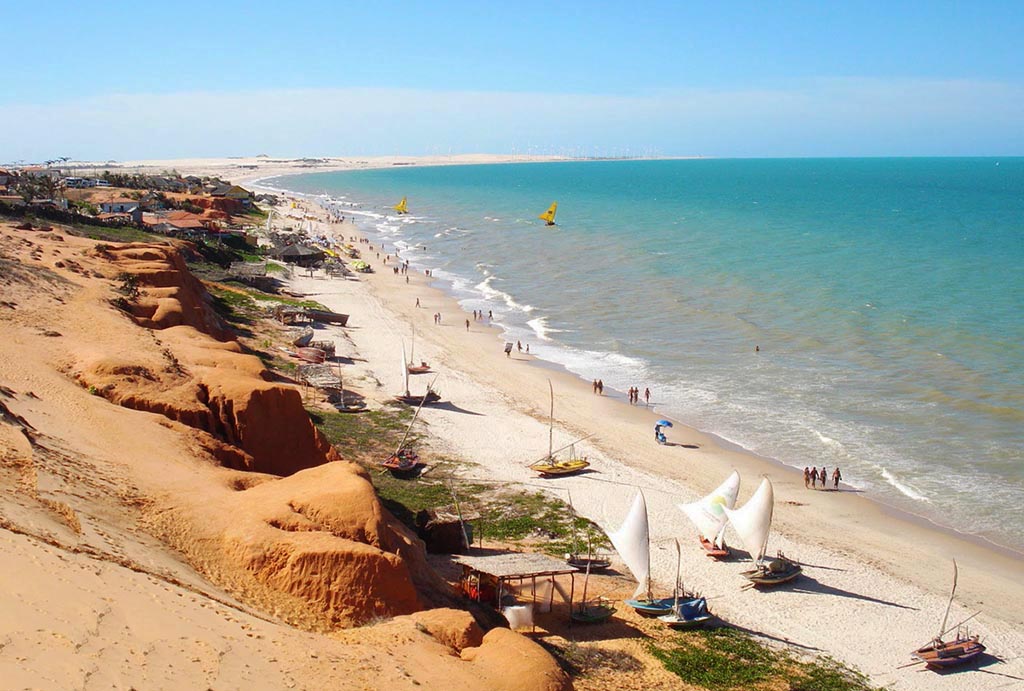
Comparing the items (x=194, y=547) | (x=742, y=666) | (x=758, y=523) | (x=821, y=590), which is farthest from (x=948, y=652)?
(x=194, y=547)

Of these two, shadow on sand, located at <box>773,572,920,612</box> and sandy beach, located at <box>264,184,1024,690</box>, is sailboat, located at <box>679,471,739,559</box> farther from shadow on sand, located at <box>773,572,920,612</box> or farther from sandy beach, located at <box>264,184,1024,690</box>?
Result: shadow on sand, located at <box>773,572,920,612</box>

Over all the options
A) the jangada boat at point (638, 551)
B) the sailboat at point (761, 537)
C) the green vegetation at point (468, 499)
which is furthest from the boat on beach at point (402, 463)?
the sailboat at point (761, 537)

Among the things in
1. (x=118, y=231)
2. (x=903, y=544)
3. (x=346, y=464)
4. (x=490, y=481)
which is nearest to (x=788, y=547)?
(x=903, y=544)

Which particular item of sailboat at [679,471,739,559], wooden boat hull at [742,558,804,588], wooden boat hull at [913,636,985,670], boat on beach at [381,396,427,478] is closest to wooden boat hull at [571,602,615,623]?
wooden boat hull at [742,558,804,588]

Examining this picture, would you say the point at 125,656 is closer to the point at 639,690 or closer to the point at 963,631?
the point at 639,690

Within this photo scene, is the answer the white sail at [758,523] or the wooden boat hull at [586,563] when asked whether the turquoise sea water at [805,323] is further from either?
the wooden boat hull at [586,563]
